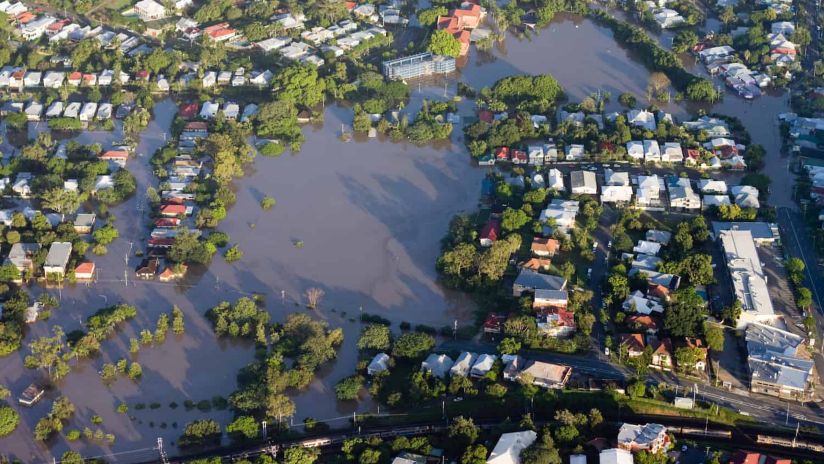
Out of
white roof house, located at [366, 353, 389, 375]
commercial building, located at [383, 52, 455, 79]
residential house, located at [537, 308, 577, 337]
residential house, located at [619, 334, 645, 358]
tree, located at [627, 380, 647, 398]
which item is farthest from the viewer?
commercial building, located at [383, 52, 455, 79]

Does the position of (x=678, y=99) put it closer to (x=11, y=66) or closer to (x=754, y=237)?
(x=754, y=237)

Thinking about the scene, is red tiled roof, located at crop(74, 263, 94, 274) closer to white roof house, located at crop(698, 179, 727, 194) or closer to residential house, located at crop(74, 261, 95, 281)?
residential house, located at crop(74, 261, 95, 281)

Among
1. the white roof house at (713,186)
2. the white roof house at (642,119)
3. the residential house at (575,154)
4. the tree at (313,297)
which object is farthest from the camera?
the white roof house at (642,119)

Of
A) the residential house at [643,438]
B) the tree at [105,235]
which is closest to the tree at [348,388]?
the residential house at [643,438]

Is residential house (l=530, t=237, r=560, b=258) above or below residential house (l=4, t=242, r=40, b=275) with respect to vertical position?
above

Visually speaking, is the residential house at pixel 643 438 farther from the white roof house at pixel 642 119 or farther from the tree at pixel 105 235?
the tree at pixel 105 235

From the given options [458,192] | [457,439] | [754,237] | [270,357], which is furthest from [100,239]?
[754,237]

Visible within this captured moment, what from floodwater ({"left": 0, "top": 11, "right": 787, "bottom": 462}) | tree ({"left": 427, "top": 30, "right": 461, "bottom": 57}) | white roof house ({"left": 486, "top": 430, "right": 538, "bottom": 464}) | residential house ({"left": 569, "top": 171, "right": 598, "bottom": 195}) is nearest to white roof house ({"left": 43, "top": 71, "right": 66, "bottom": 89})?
floodwater ({"left": 0, "top": 11, "right": 787, "bottom": 462})

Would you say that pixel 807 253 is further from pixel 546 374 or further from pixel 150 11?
pixel 150 11
